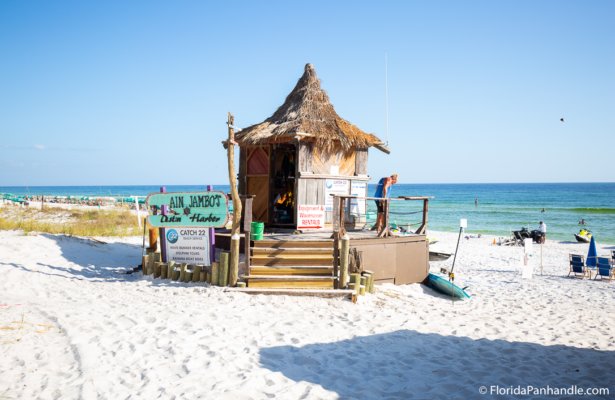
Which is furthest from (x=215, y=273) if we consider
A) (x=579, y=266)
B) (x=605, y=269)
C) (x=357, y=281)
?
(x=605, y=269)

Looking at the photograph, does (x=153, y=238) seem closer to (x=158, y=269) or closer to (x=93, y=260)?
(x=158, y=269)

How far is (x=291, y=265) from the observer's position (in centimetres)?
958

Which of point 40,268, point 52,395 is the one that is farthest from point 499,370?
point 40,268

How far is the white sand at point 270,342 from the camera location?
500 cm

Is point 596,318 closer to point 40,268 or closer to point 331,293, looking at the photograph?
point 331,293

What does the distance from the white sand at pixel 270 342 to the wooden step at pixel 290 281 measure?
56 centimetres

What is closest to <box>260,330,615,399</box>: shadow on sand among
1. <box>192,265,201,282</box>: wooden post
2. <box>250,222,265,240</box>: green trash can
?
<box>192,265,201,282</box>: wooden post

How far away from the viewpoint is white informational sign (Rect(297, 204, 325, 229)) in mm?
11750

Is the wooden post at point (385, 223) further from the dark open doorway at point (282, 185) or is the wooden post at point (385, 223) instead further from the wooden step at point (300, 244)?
the dark open doorway at point (282, 185)

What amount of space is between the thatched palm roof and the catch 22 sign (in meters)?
2.52

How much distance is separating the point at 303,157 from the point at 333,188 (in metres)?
1.30

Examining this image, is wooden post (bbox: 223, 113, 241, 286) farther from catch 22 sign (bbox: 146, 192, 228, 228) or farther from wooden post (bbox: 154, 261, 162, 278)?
wooden post (bbox: 154, 261, 162, 278)

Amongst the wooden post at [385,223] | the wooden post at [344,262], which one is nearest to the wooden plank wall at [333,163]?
the wooden post at [385,223]

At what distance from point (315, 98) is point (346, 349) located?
27.8 ft
